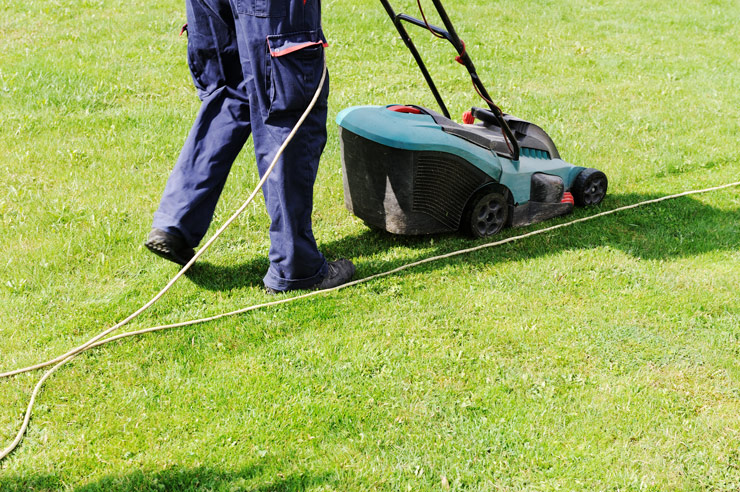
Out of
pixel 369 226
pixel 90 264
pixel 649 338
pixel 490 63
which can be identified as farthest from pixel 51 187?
pixel 490 63

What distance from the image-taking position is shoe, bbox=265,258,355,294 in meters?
3.70

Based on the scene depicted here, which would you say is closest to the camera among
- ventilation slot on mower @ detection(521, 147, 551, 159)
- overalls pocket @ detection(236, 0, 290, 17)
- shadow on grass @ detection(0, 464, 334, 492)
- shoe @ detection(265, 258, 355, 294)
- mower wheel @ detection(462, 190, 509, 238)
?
shadow on grass @ detection(0, 464, 334, 492)

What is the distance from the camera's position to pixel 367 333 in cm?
338

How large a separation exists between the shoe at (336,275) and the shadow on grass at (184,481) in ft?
3.97

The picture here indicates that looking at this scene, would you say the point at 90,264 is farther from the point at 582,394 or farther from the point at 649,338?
the point at 649,338

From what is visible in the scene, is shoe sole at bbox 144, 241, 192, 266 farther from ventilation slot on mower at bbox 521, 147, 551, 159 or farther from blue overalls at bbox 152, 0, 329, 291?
ventilation slot on mower at bbox 521, 147, 551, 159

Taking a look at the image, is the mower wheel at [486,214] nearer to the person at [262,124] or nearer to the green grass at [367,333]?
the green grass at [367,333]

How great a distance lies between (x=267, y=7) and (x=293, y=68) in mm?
269

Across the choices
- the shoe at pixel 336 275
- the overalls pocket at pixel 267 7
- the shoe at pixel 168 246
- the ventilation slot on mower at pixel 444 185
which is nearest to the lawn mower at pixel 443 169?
the ventilation slot on mower at pixel 444 185

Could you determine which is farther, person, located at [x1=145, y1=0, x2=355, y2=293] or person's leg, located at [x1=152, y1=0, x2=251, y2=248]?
person's leg, located at [x1=152, y1=0, x2=251, y2=248]

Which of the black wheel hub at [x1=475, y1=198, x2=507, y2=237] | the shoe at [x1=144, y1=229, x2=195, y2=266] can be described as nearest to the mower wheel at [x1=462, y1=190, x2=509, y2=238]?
the black wheel hub at [x1=475, y1=198, x2=507, y2=237]

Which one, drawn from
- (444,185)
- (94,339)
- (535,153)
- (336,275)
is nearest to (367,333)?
(336,275)

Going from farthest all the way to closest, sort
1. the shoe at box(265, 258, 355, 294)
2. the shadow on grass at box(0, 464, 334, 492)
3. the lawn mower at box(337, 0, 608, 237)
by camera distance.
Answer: the lawn mower at box(337, 0, 608, 237) → the shoe at box(265, 258, 355, 294) → the shadow on grass at box(0, 464, 334, 492)

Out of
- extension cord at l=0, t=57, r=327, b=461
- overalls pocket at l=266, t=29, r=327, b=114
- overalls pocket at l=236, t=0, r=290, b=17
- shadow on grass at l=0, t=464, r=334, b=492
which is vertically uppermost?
overalls pocket at l=236, t=0, r=290, b=17
